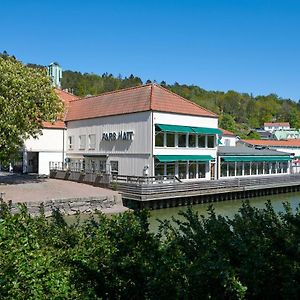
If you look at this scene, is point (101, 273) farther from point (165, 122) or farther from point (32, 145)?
point (32, 145)

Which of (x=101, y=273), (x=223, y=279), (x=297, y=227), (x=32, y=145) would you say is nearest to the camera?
(x=223, y=279)

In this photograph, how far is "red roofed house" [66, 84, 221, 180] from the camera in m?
29.0

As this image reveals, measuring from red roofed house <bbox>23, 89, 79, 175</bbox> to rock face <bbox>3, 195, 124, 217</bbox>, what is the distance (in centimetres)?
1404

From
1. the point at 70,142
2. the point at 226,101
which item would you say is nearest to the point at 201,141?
the point at 70,142

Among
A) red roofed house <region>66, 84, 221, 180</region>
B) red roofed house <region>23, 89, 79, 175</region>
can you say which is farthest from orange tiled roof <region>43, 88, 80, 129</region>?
red roofed house <region>66, 84, 221, 180</region>

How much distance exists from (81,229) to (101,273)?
1.72 meters

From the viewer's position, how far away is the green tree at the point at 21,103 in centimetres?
2427

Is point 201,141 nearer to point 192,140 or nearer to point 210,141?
point 192,140

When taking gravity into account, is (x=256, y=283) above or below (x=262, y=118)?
below

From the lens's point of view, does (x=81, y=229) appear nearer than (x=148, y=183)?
Yes

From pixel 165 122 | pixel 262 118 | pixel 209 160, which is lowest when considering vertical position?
pixel 209 160

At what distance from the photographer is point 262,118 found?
146 m

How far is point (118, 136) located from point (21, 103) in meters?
8.49

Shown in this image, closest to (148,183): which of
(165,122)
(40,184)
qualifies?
(165,122)
